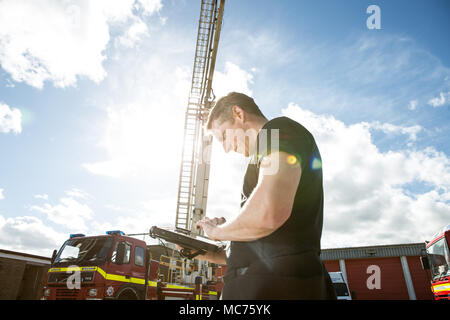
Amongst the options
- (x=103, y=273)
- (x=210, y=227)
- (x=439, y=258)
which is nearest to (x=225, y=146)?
(x=210, y=227)

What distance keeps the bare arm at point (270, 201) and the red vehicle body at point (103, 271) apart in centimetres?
647

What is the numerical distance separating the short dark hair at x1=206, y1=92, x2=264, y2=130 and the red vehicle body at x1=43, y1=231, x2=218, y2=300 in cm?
637

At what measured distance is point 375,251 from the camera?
19.0m

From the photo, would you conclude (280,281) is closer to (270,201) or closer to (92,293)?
(270,201)

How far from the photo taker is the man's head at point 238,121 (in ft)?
3.95

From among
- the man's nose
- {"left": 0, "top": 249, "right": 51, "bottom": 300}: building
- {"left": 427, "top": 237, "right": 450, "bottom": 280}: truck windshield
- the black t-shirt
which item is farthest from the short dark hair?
{"left": 0, "top": 249, "right": 51, "bottom": 300}: building

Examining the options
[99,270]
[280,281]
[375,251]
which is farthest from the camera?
[375,251]

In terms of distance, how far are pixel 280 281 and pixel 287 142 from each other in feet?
1.50

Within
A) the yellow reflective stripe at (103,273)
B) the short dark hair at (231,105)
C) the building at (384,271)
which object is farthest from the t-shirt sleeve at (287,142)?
the building at (384,271)

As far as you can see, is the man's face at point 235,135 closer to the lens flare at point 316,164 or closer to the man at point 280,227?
the man at point 280,227

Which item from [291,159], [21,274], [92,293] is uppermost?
[291,159]

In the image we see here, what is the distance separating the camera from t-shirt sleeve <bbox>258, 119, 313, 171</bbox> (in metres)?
0.90

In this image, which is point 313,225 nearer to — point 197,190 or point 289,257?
point 289,257
